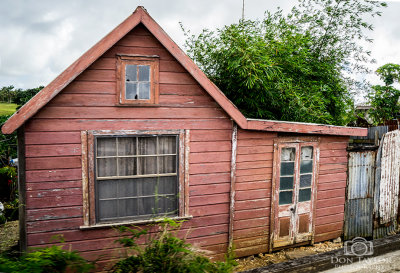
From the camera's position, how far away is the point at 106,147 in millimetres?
4695

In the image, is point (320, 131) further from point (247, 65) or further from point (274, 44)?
point (274, 44)

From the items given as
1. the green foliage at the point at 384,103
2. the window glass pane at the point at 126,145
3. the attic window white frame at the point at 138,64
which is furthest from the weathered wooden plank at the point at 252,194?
the green foliage at the point at 384,103

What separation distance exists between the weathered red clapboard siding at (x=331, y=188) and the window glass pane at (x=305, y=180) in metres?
0.28

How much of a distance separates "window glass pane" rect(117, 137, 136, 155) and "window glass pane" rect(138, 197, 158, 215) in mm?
876

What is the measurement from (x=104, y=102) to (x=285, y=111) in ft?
16.7

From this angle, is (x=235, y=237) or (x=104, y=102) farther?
(x=235, y=237)

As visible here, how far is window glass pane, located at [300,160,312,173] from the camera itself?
615 cm

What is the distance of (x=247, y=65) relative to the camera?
6379mm

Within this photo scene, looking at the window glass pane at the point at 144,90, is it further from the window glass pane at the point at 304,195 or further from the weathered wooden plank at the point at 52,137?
the window glass pane at the point at 304,195

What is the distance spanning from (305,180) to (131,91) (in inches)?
165

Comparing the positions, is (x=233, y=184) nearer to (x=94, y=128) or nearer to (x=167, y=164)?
(x=167, y=164)

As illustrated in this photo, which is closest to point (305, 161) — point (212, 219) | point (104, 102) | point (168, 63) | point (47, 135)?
point (212, 219)

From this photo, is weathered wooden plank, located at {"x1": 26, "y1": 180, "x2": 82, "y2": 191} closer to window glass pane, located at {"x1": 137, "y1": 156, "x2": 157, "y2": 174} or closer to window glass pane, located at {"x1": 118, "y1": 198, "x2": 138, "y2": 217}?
window glass pane, located at {"x1": 118, "y1": 198, "x2": 138, "y2": 217}

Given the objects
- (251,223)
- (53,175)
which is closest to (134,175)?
(53,175)
